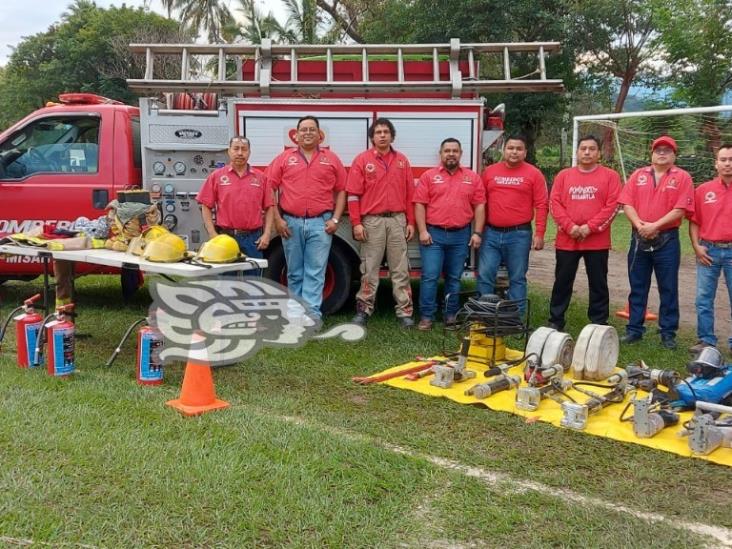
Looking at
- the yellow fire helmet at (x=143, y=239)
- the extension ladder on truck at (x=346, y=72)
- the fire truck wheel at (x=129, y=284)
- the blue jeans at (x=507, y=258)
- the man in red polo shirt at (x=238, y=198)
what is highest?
the extension ladder on truck at (x=346, y=72)

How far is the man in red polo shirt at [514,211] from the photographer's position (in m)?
6.45

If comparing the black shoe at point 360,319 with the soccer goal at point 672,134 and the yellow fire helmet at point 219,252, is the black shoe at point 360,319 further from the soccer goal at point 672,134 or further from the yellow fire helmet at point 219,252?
the soccer goal at point 672,134

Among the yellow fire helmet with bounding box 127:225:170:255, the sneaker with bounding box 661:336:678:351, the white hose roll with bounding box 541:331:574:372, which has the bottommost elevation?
the sneaker with bounding box 661:336:678:351

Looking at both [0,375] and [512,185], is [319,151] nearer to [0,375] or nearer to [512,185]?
[512,185]

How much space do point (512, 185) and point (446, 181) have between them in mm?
602

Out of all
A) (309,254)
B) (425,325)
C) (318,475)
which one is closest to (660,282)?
(425,325)

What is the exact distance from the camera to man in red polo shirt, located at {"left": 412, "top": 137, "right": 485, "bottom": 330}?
21.1 ft

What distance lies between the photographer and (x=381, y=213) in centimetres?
649

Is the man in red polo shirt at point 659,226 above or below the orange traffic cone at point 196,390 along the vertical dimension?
above

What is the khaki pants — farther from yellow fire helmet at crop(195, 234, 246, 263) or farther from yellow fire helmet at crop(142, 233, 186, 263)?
yellow fire helmet at crop(142, 233, 186, 263)

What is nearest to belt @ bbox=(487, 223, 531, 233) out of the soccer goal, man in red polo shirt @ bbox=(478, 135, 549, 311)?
man in red polo shirt @ bbox=(478, 135, 549, 311)

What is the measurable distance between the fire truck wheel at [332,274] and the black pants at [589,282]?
6.59 feet

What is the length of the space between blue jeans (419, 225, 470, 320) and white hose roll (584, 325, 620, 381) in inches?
63.3

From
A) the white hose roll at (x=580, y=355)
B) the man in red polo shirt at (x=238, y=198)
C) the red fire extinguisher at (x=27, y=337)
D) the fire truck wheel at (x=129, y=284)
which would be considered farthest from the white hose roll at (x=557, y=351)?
the fire truck wheel at (x=129, y=284)
